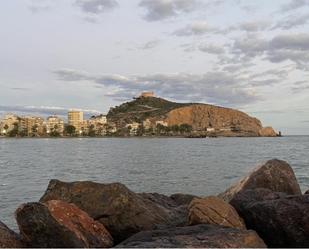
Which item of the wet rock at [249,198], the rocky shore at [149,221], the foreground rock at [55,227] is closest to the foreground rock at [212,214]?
the rocky shore at [149,221]

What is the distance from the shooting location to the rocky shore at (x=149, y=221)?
8766 mm

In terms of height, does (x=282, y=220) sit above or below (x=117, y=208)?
below

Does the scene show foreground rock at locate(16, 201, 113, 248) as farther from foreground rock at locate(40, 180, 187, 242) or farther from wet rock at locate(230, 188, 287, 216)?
wet rock at locate(230, 188, 287, 216)

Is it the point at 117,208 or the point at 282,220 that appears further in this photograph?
the point at 117,208

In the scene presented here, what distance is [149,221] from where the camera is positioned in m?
11.7

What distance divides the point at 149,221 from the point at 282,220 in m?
3.34

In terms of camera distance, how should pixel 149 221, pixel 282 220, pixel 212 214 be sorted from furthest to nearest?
pixel 149 221
pixel 282 220
pixel 212 214

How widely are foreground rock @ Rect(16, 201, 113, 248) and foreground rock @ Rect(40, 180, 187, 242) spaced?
1157 millimetres

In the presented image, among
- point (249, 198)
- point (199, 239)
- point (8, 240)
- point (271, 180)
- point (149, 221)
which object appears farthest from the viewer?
point (271, 180)

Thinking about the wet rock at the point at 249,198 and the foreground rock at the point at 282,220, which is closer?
the foreground rock at the point at 282,220

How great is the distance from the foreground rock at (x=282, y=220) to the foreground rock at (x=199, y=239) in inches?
80.6

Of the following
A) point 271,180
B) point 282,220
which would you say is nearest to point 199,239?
point 282,220

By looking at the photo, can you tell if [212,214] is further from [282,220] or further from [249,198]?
[249,198]

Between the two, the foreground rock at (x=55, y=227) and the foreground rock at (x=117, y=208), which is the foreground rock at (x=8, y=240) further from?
the foreground rock at (x=117, y=208)
